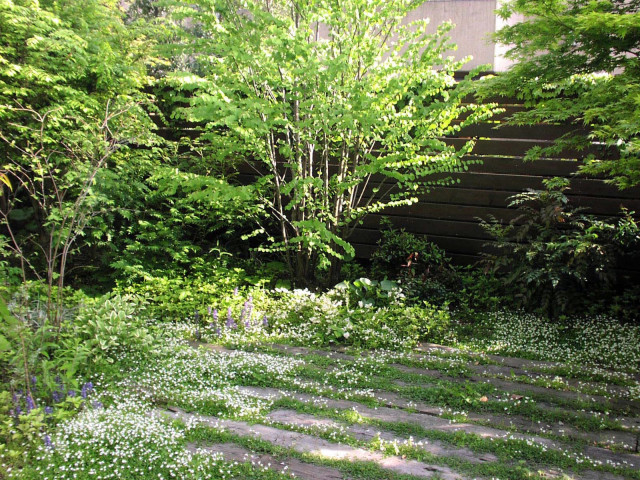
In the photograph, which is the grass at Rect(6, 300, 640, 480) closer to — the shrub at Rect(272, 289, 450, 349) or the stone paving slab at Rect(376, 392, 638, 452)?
the stone paving slab at Rect(376, 392, 638, 452)

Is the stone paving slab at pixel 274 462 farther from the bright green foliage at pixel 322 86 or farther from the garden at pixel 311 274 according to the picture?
the bright green foliage at pixel 322 86

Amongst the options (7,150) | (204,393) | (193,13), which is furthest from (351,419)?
(7,150)

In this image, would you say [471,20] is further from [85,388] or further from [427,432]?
[85,388]

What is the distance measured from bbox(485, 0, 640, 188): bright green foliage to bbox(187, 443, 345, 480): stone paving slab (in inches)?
107

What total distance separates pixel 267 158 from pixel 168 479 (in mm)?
3598

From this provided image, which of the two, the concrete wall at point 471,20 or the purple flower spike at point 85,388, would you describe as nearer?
the purple flower spike at point 85,388

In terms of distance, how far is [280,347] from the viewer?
4270 millimetres

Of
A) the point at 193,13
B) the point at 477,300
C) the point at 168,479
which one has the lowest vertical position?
the point at 168,479

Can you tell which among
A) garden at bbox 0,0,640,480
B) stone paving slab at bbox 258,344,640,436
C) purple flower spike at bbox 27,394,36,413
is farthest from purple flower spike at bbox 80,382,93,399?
stone paving slab at bbox 258,344,640,436

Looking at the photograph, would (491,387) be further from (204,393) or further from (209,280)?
(209,280)

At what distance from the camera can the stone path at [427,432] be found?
8.27 ft

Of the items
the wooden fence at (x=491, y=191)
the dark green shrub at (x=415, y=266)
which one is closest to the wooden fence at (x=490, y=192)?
the wooden fence at (x=491, y=191)

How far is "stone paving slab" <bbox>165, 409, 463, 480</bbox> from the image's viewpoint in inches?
97.7

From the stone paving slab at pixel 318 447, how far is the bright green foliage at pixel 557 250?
286 cm
